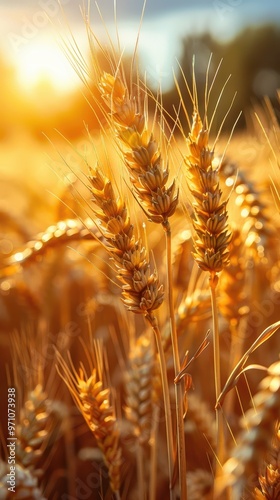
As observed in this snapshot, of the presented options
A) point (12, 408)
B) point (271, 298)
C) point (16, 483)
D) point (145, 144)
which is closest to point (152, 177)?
point (145, 144)

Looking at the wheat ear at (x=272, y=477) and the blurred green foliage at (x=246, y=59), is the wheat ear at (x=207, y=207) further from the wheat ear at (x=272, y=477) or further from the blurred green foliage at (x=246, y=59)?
the blurred green foliage at (x=246, y=59)

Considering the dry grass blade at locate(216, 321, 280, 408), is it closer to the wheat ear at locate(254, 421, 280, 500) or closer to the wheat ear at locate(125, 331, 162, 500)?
the wheat ear at locate(254, 421, 280, 500)

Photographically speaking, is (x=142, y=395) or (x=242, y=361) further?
(x=142, y=395)

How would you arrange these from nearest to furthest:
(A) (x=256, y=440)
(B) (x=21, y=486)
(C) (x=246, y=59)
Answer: (A) (x=256, y=440) < (B) (x=21, y=486) < (C) (x=246, y=59)

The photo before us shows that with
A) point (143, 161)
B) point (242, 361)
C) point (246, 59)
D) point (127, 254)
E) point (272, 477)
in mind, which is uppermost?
point (246, 59)

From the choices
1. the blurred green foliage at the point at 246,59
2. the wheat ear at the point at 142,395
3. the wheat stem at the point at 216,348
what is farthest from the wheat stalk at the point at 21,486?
the blurred green foliage at the point at 246,59

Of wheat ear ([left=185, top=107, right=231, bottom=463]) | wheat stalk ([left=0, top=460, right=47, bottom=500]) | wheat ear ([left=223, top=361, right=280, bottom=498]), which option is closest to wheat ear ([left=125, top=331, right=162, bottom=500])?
wheat stalk ([left=0, top=460, right=47, bottom=500])

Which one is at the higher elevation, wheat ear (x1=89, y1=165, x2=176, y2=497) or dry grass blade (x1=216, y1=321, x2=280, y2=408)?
wheat ear (x1=89, y1=165, x2=176, y2=497)

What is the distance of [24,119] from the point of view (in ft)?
78.8

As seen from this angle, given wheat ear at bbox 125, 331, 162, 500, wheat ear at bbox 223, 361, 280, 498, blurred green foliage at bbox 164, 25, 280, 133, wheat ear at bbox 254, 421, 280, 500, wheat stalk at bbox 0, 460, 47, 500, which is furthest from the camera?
blurred green foliage at bbox 164, 25, 280, 133

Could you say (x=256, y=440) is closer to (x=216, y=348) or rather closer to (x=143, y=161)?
(x=216, y=348)

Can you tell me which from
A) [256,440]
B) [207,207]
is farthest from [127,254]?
[256,440]

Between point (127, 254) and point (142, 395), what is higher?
point (127, 254)

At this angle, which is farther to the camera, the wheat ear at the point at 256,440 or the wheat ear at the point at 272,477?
the wheat ear at the point at 272,477
